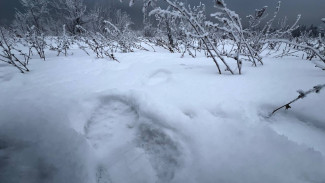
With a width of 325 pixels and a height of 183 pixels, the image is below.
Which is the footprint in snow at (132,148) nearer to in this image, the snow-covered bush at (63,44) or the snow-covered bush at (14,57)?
the snow-covered bush at (14,57)

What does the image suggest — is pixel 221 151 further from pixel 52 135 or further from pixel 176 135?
pixel 52 135

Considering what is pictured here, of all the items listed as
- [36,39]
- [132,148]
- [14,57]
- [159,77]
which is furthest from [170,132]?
[36,39]

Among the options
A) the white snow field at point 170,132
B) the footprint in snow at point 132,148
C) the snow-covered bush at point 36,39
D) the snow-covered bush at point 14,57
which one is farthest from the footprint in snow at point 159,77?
the snow-covered bush at point 36,39

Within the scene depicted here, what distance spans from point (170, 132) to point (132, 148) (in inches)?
8.9

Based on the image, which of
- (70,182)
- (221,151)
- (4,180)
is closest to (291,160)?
(221,151)

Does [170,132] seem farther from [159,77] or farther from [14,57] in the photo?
[14,57]

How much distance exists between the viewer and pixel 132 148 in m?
1.01

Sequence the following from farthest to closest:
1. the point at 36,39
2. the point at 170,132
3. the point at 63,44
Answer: the point at 63,44
the point at 36,39
the point at 170,132

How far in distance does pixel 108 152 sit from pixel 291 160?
86 centimetres

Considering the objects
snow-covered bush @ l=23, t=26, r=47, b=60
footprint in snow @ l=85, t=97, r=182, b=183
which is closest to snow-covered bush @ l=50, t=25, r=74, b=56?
snow-covered bush @ l=23, t=26, r=47, b=60

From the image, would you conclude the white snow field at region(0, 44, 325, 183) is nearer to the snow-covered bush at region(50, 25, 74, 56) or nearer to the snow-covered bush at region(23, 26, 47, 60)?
the snow-covered bush at region(23, 26, 47, 60)

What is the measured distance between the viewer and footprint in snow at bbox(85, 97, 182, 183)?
2.95 ft

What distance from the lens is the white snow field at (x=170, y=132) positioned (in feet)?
2.60

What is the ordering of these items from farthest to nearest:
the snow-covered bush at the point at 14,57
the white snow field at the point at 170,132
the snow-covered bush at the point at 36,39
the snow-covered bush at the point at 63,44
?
the snow-covered bush at the point at 63,44
the snow-covered bush at the point at 36,39
the snow-covered bush at the point at 14,57
the white snow field at the point at 170,132
